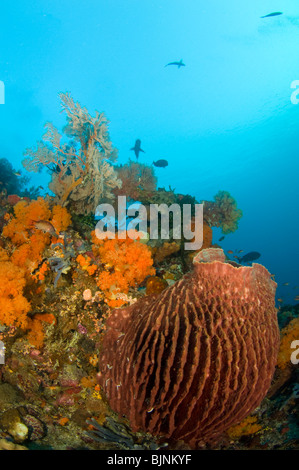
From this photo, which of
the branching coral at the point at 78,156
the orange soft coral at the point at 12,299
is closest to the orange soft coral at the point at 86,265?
the orange soft coral at the point at 12,299

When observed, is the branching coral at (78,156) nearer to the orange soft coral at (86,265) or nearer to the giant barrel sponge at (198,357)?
the orange soft coral at (86,265)

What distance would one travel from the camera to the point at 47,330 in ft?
13.1

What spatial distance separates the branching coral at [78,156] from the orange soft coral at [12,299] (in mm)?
2450

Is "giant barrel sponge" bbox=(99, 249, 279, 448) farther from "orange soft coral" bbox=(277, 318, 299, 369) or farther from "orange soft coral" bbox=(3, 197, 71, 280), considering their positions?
"orange soft coral" bbox=(3, 197, 71, 280)

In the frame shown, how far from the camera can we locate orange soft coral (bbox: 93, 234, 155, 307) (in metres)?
4.02

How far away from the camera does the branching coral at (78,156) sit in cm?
574

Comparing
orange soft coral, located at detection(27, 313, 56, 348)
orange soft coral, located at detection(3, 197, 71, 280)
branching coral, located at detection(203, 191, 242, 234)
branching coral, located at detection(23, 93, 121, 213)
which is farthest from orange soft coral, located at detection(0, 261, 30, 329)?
branching coral, located at detection(203, 191, 242, 234)

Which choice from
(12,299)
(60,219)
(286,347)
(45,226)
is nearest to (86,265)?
(45,226)

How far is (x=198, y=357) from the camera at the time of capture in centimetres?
→ 276

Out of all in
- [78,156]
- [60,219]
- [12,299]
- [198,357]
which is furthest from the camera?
[78,156]

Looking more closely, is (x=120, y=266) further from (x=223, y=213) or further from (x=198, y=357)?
(x=223, y=213)

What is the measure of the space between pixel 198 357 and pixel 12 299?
2833 millimetres

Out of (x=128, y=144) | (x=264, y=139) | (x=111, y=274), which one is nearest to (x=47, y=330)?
(x=111, y=274)

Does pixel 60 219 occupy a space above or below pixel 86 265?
above
